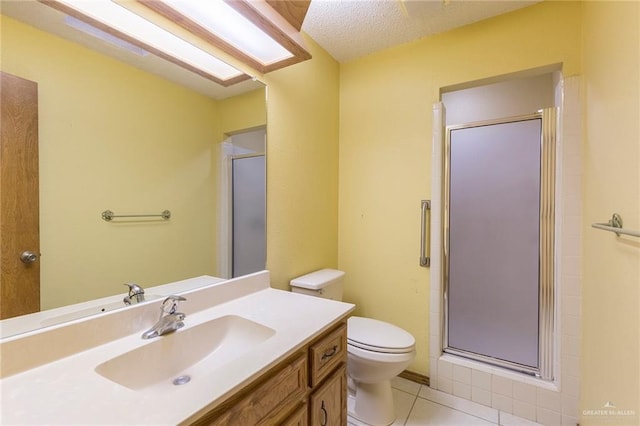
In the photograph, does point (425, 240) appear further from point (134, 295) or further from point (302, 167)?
point (134, 295)

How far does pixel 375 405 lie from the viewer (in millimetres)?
1551

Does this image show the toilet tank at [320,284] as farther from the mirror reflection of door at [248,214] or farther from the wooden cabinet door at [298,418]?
the wooden cabinet door at [298,418]

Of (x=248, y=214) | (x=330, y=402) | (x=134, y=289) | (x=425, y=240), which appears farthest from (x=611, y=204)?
(x=134, y=289)

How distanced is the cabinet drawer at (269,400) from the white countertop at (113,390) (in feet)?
0.19

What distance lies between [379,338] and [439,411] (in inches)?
25.7

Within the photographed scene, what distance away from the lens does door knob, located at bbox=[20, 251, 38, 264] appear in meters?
0.78

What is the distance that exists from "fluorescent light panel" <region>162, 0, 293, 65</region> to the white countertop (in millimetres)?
1204

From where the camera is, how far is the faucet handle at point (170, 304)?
991 mm

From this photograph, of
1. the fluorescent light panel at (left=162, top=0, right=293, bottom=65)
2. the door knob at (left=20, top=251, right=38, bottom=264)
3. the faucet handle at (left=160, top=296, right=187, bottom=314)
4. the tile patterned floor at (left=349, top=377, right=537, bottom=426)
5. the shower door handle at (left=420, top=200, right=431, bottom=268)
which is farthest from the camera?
the shower door handle at (left=420, top=200, right=431, bottom=268)

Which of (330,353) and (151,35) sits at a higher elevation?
(151,35)

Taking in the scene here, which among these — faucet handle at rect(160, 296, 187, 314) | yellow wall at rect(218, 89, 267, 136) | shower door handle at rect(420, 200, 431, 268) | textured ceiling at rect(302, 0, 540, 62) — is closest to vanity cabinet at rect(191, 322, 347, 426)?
faucet handle at rect(160, 296, 187, 314)

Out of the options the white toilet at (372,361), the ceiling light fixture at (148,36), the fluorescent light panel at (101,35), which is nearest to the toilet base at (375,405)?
the white toilet at (372,361)

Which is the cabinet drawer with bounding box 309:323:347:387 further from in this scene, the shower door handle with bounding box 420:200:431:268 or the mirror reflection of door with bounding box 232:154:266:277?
the shower door handle with bounding box 420:200:431:268

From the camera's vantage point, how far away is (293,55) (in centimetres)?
136
